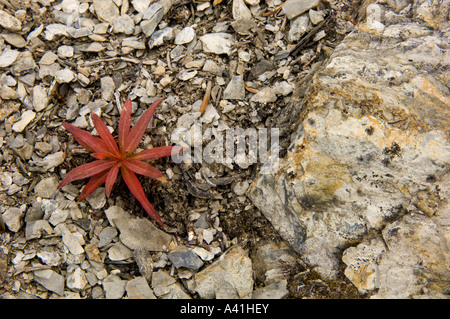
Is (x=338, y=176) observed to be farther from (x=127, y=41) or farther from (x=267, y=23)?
(x=127, y=41)

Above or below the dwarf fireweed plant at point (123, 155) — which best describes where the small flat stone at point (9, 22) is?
above

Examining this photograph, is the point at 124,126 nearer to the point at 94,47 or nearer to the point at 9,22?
the point at 94,47

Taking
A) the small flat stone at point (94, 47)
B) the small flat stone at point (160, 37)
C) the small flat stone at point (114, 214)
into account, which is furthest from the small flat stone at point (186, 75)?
the small flat stone at point (114, 214)

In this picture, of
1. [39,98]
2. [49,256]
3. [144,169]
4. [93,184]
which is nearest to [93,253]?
[49,256]

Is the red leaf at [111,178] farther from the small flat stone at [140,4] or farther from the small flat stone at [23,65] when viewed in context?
→ the small flat stone at [140,4]

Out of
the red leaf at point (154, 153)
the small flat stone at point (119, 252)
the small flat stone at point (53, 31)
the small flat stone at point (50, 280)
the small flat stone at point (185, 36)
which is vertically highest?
the small flat stone at point (53, 31)

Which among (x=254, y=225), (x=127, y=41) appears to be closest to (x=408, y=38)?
(x=254, y=225)
